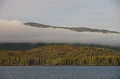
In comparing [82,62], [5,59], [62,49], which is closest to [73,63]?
[82,62]

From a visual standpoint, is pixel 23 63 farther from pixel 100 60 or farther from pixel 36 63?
pixel 100 60

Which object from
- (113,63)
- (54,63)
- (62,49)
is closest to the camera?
(113,63)

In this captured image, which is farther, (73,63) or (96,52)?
(96,52)

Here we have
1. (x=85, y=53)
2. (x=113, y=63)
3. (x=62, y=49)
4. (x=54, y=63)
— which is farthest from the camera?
(x=62, y=49)

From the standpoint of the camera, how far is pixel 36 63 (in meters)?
120

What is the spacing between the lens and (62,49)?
179750 mm

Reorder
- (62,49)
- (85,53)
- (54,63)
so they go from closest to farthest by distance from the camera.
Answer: (54,63) < (85,53) < (62,49)

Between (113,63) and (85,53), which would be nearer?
(113,63)

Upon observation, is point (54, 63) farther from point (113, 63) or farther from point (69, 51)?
point (69, 51)

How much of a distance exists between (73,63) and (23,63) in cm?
2008

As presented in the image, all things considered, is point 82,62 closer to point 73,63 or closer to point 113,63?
point 73,63

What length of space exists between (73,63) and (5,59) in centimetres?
2738

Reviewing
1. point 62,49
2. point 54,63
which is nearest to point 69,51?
point 62,49

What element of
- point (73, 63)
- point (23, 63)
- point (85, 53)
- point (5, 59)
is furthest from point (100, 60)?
point (85, 53)
